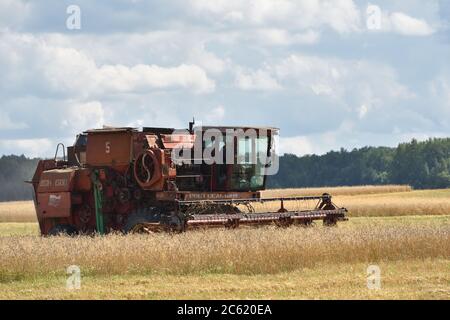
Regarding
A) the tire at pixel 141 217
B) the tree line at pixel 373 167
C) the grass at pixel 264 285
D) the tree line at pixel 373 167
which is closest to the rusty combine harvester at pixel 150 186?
the tire at pixel 141 217

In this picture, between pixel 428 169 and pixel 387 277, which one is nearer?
pixel 387 277

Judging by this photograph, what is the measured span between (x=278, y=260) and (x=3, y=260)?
4.91 m

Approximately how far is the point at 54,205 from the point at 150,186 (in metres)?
3.23

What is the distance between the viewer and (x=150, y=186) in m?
23.6

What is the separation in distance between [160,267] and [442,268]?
4.92 metres

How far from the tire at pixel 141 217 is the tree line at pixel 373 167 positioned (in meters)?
81.4

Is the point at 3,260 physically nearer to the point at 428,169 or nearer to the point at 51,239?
the point at 51,239

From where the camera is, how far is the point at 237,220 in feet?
74.8

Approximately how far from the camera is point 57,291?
48.9 ft

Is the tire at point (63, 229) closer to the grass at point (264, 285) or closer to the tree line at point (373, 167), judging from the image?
the grass at point (264, 285)

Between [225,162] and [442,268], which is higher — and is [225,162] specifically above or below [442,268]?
above
